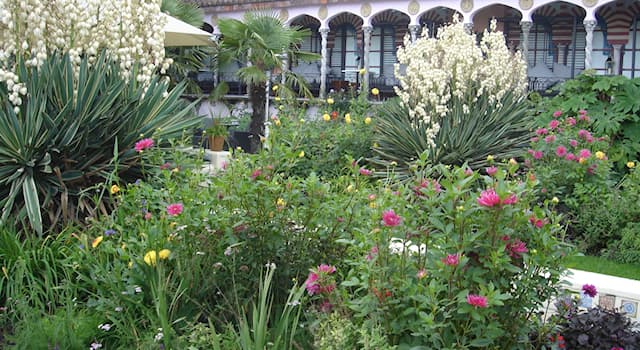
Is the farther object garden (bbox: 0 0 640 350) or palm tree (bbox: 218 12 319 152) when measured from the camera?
palm tree (bbox: 218 12 319 152)

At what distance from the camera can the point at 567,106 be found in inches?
325

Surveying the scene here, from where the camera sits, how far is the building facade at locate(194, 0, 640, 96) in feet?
62.9

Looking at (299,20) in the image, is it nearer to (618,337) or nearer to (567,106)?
(567,106)

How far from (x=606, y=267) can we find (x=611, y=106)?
364 centimetres

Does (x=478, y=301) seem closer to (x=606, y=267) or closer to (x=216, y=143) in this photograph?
(x=606, y=267)

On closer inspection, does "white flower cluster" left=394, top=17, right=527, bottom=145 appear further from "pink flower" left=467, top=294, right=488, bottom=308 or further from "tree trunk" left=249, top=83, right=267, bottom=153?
"tree trunk" left=249, top=83, right=267, bottom=153

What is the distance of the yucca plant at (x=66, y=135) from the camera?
4.58 metres

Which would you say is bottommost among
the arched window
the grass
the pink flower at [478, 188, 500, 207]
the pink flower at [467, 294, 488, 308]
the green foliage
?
the grass

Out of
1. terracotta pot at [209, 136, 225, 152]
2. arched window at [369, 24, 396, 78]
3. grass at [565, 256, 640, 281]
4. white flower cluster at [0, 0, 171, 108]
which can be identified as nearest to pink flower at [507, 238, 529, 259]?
grass at [565, 256, 640, 281]

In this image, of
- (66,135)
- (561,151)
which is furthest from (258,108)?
(66,135)

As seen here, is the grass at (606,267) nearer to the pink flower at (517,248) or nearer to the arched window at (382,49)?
the pink flower at (517,248)

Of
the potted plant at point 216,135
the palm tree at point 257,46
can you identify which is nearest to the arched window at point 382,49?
the palm tree at point 257,46

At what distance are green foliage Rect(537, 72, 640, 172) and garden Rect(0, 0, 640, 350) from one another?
Answer: 3.46ft

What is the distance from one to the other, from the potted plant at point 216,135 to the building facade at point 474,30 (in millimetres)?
8349
